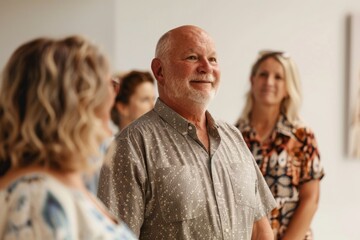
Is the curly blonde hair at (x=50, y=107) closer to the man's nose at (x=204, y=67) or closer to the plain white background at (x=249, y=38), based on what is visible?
the man's nose at (x=204, y=67)

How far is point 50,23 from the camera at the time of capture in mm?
4973

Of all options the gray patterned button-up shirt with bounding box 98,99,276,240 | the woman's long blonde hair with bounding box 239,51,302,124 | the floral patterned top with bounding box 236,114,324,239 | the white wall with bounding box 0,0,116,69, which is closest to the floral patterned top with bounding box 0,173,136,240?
the gray patterned button-up shirt with bounding box 98,99,276,240

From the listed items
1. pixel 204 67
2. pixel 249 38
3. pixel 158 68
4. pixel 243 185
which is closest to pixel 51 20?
pixel 249 38

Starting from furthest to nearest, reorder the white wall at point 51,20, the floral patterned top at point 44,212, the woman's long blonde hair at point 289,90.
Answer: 1. the white wall at point 51,20
2. the woman's long blonde hair at point 289,90
3. the floral patterned top at point 44,212

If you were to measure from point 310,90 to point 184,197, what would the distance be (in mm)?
3393

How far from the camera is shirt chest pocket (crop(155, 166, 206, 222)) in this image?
2.67 m

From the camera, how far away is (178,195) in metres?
2.68

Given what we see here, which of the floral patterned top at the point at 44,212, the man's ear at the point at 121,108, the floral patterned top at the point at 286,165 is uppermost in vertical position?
the floral patterned top at the point at 44,212

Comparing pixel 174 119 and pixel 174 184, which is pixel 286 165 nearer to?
pixel 174 119

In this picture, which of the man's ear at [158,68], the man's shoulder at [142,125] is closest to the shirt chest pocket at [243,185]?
the man's shoulder at [142,125]

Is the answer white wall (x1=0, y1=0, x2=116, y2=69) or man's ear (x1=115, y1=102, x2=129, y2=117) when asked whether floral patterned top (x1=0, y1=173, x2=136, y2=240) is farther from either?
white wall (x1=0, y1=0, x2=116, y2=69)

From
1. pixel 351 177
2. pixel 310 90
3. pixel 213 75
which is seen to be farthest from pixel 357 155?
pixel 213 75

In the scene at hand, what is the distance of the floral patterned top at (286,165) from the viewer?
3805mm

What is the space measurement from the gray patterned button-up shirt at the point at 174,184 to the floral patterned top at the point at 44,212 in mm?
951
